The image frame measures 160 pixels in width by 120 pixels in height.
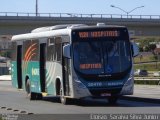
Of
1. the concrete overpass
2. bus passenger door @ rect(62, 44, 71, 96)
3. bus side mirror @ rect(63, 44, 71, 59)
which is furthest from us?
the concrete overpass

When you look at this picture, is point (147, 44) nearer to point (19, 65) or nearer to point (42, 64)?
point (19, 65)

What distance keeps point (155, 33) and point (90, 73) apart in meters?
61.8

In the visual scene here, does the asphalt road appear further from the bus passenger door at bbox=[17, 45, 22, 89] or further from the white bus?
the bus passenger door at bbox=[17, 45, 22, 89]

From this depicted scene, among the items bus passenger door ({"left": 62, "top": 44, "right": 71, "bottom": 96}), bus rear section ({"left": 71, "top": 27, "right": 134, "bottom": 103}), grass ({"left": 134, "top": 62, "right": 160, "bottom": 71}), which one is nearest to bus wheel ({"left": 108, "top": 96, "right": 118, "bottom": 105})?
bus rear section ({"left": 71, "top": 27, "right": 134, "bottom": 103})

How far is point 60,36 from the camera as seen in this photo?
24.1 metres

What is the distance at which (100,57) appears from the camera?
22953 millimetres

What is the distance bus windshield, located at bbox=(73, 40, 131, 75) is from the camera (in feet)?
75.2

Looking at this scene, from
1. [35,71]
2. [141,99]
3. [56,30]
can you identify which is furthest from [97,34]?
[35,71]

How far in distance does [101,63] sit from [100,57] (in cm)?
23

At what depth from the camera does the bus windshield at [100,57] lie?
2291 centimetres

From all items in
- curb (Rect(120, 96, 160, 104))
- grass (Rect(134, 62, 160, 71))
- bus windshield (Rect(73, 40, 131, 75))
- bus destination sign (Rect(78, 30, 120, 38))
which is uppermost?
bus destination sign (Rect(78, 30, 120, 38))

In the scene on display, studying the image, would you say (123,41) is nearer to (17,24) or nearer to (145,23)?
(17,24)

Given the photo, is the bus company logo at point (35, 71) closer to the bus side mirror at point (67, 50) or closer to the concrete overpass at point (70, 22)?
the bus side mirror at point (67, 50)

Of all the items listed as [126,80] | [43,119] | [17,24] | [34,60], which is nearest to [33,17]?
[17,24]
